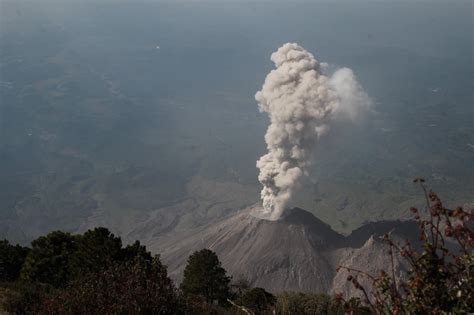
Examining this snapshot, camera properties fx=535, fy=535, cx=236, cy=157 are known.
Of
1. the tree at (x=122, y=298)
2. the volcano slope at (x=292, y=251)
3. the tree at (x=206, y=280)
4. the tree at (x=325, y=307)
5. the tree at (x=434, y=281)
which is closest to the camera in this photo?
the tree at (x=434, y=281)

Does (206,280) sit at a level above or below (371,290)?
above

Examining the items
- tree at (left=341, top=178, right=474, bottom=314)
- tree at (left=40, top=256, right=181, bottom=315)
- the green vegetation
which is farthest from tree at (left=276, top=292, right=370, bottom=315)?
tree at (left=40, top=256, right=181, bottom=315)

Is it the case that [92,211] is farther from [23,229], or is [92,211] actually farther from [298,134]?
[298,134]

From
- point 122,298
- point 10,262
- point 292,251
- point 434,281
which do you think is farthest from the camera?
point 292,251

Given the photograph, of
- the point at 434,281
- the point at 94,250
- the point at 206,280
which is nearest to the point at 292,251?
the point at 206,280

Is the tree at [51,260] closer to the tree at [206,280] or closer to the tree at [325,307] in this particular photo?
the tree at [206,280]

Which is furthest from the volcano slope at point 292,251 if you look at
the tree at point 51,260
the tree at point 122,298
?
the tree at point 122,298

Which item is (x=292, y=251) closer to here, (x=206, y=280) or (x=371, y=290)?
(x=206, y=280)
